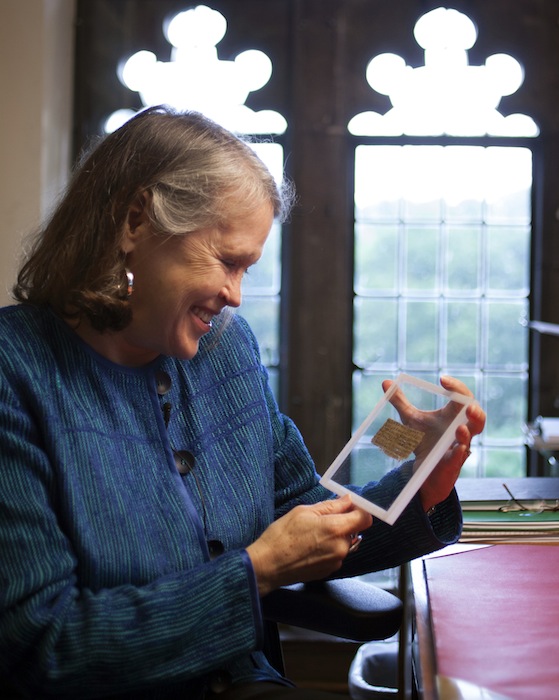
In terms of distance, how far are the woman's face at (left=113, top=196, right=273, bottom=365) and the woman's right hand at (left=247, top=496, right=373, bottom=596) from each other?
36 centimetres

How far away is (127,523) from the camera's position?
1432 millimetres

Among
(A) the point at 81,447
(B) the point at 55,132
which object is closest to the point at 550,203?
(B) the point at 55,132

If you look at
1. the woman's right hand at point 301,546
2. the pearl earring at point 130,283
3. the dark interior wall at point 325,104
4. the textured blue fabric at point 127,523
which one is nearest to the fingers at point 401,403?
the textured blue fabric at point 127,523

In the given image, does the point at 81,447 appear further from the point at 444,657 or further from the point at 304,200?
the point at 304,200

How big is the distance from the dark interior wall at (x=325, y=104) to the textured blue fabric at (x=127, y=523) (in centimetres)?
187

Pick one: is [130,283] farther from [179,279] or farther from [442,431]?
[442,431]

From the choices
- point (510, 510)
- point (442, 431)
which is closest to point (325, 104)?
point (510, 510)

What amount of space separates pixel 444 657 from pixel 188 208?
0.82 meters

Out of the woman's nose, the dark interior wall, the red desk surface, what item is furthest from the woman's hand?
the dark interior wall

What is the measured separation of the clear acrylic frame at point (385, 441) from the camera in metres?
1.54

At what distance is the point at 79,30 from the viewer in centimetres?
362

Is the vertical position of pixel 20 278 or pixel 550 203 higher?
pixel 550 203

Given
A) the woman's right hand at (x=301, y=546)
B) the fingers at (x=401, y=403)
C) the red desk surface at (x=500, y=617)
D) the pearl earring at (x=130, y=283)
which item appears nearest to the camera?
the red desk surface at (x=500, y=617)

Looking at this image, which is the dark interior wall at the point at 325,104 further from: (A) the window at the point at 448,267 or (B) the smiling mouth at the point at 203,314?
(B) the smiling mouth at the point at 203,314
